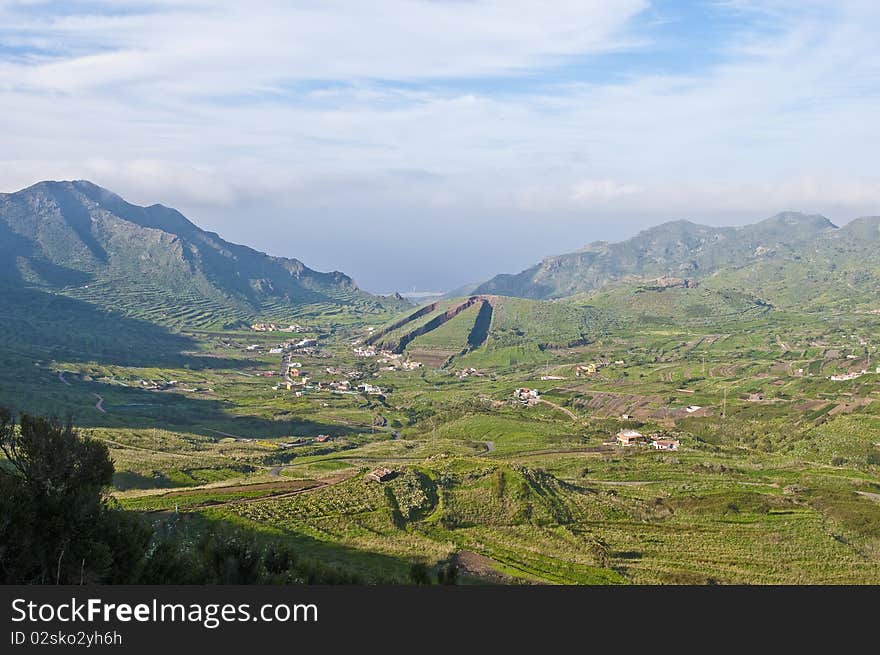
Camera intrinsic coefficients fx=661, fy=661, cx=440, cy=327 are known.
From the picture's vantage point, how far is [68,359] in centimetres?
15588

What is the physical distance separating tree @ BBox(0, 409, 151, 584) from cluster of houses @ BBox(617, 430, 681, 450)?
7592cm

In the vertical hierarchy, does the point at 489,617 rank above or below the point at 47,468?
below

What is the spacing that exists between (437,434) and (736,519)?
5582 centimetres

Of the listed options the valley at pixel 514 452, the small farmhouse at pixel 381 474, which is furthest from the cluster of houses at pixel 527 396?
the small farmhouse at pixel 381 474

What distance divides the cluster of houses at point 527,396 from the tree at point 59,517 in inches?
4460

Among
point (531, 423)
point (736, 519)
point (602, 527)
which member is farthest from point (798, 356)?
point (602, 527)

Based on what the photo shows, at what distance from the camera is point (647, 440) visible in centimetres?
8825

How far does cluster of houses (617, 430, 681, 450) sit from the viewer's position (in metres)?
84.6

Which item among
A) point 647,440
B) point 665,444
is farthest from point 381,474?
point 647,440

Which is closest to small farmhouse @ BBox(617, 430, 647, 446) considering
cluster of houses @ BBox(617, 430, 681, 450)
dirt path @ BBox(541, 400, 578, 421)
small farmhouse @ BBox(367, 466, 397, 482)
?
cluster of houses @ BBox(617, 430, 681, 450)

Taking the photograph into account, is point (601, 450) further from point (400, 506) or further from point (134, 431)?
point (134, 431)

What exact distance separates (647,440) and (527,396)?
46245mm

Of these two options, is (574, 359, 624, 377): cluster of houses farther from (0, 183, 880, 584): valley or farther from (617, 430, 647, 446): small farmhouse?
(617, 430, 647, 446): small farmhouse

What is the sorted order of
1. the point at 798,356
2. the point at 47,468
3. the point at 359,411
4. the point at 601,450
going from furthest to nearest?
1. the point at 798,356
2. the point at 359,411
3. the point at 601,450
4. the point at 47,468
